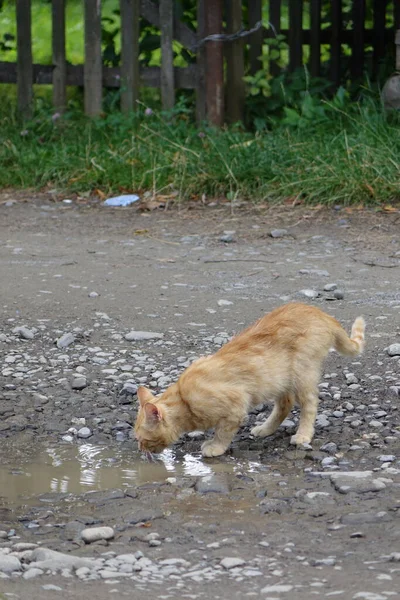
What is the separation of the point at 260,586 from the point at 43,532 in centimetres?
91

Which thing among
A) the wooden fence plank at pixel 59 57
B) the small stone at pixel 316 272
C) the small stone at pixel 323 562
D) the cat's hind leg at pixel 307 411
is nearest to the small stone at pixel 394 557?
the small stone at pixel 323 562

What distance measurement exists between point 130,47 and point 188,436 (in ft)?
21.0

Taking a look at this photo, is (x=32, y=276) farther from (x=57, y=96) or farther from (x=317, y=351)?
(x=57, y=96)

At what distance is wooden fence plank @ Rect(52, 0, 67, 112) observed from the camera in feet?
34.1

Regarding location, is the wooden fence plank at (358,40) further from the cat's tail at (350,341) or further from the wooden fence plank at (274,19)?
the cat's tail at (350,341)

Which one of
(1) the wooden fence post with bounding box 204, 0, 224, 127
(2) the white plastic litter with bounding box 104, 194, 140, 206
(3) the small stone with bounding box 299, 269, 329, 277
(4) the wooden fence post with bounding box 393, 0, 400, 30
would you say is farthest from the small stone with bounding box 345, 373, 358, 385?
(4) the wooden fence post with bounding box 393, 0, 400, 30

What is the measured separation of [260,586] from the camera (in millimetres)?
3047

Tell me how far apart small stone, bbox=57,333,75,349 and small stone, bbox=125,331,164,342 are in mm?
313

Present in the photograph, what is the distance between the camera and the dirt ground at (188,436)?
3217 mm

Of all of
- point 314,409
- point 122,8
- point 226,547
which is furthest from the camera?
point 122,8

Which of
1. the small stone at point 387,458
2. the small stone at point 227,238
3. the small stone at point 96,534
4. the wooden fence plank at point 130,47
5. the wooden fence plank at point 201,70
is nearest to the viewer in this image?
the small stone at point 96,534

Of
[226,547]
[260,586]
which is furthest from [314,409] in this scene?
[260,586]

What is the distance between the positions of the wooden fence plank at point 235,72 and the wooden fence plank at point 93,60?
1341 mm

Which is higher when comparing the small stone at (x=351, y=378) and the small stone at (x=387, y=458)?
the small stone at (x=351, y=378)
